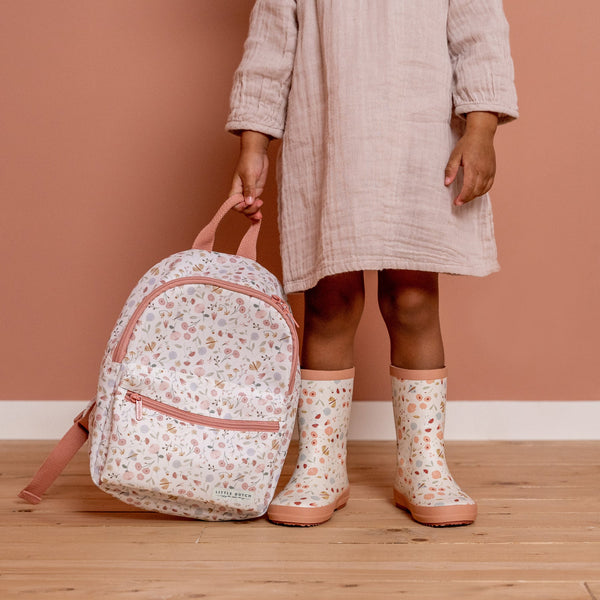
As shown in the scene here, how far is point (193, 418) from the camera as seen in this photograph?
934mm

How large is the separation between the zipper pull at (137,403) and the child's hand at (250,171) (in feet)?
1.05

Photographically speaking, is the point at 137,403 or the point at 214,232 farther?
the point at 214,232

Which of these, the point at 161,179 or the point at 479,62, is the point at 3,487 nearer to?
the point at 161,179

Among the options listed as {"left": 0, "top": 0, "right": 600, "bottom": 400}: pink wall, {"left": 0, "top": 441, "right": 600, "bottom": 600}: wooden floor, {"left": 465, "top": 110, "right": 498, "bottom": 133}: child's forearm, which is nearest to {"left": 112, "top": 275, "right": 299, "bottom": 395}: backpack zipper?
{"left": 0, "top": 441, "right": 600, "bottom": 600}: wooden floor

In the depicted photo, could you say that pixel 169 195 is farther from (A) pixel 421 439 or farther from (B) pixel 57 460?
(A) pixel 421 439

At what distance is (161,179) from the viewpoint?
1.45m

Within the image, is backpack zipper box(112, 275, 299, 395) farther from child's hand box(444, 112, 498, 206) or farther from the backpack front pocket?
child's hand box(444, 112, 498, 206)

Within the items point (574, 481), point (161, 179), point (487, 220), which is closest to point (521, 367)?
point (574, 481)

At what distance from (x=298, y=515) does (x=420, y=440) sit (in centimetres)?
20

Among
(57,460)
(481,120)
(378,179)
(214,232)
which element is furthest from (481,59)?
(57,460)

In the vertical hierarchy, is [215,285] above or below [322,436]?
above

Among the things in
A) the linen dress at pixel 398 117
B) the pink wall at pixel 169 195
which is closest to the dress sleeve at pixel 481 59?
the linen dress at pixel 398 117

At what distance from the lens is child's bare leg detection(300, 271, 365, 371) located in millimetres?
1056

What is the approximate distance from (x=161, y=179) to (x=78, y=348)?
371 mm
